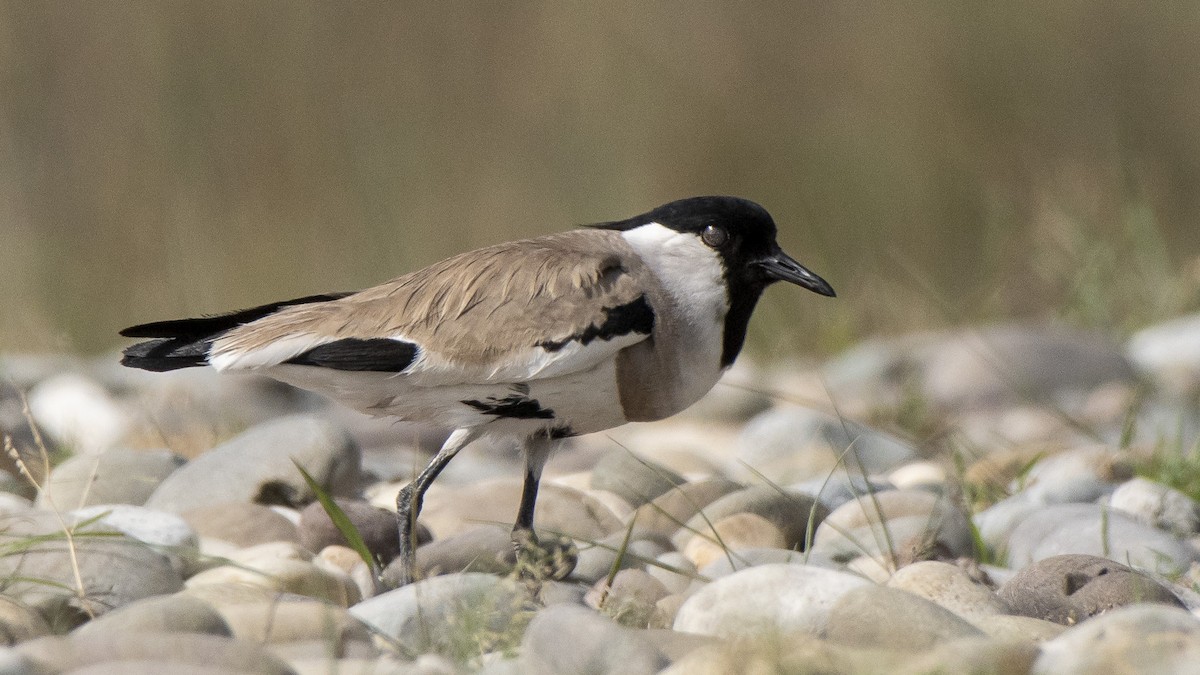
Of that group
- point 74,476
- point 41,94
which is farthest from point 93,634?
point 41,94

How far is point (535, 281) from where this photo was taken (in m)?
3.29

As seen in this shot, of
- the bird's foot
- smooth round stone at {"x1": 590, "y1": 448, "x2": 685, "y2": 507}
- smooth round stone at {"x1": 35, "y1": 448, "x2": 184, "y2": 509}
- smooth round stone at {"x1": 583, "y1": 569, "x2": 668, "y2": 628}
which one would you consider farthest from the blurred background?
smooth round stone at {"x1": 583, "y1": 569, "x2": 668, "y2": 628}

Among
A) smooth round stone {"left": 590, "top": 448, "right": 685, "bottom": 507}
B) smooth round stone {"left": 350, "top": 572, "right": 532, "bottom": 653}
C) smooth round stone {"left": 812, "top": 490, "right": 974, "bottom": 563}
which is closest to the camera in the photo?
smooth round stone {"left": 350, "top": 572, "right": 532, "bottom": 653}

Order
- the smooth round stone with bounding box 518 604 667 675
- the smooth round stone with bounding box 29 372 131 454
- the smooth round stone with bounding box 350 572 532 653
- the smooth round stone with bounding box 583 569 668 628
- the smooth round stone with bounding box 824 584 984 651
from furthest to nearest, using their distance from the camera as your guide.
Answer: the smooth round stone with bounding box 29 372 131 454
the smooth round stone with bounding box 583 569 668 628
the smooth round stone with bounding box 350 572 532 653
the smooth round stone with bounding box 824 584 984 651
the smooth round stone with bounding box 518 604 667 675

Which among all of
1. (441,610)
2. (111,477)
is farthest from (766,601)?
(111,477)

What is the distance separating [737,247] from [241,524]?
144 centimetres

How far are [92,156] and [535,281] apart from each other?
657 centimetres

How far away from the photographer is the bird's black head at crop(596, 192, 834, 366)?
135 inches

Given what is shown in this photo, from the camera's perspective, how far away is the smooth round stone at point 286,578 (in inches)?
113

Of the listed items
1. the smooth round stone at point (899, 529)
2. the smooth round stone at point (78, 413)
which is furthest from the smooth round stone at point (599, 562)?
the smooth round stone at point (78, 413)

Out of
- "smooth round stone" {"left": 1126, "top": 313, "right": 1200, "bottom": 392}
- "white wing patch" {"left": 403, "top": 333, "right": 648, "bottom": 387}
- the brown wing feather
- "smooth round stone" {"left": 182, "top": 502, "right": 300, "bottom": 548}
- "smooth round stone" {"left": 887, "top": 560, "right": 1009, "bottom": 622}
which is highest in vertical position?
the brown wing feather

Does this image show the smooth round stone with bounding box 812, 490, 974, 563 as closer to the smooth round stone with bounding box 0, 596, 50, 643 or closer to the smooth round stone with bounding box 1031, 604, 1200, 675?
the smooth round stone with bounding box 1031, 604, 1200, 675

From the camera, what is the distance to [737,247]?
3.46 meters

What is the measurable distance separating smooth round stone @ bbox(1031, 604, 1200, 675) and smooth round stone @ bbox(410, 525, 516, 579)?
1.40 m
